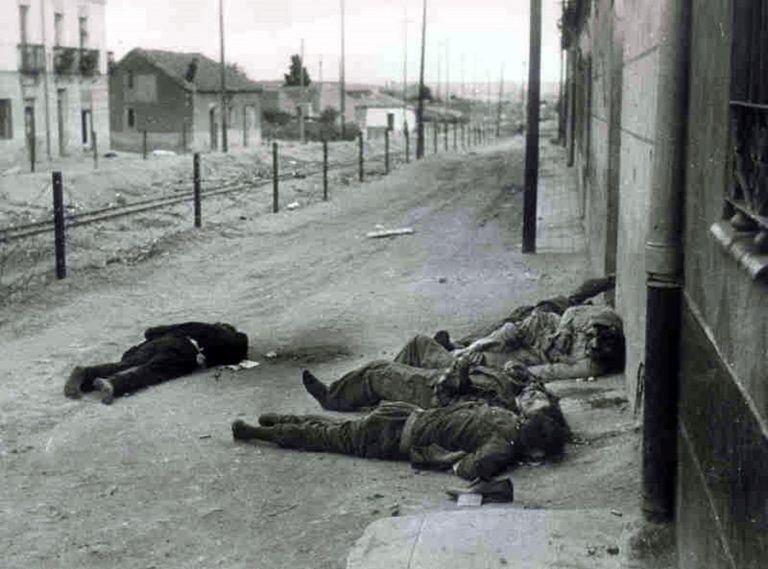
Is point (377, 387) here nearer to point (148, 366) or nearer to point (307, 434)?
point (307, 434)

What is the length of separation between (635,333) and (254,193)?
20.7 meters

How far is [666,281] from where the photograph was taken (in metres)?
5.06

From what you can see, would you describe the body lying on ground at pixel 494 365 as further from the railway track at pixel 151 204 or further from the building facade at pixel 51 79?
the building facade at pixel 51 79

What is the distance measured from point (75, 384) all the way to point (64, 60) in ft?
113

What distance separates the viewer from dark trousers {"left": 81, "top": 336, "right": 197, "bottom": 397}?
29.0ft

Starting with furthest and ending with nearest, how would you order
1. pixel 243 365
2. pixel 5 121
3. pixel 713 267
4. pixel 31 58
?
1. pixel 31 58
2. pixel 5 121
3. pixel 243 365
4. pixel 713 267

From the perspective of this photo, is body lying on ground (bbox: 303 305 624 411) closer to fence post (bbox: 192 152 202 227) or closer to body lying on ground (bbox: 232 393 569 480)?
body lying on ground (bbox: 232 393 569 480)

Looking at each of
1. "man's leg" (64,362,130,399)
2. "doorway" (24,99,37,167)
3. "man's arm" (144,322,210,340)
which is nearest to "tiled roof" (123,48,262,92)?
"doorway" (24,99,37,167)

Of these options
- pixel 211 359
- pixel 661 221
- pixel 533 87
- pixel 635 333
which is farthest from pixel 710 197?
pixel 533 87

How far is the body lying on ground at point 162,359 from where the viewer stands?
8.79 m

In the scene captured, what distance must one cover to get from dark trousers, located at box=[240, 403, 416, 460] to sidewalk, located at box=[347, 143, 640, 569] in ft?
2.69

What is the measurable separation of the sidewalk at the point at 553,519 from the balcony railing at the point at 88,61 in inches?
1481

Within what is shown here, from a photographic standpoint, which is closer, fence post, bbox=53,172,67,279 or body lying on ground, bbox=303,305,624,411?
body lying on ground, bbox=303,305,624,411

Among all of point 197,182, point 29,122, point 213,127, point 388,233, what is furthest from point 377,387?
point 213,127
